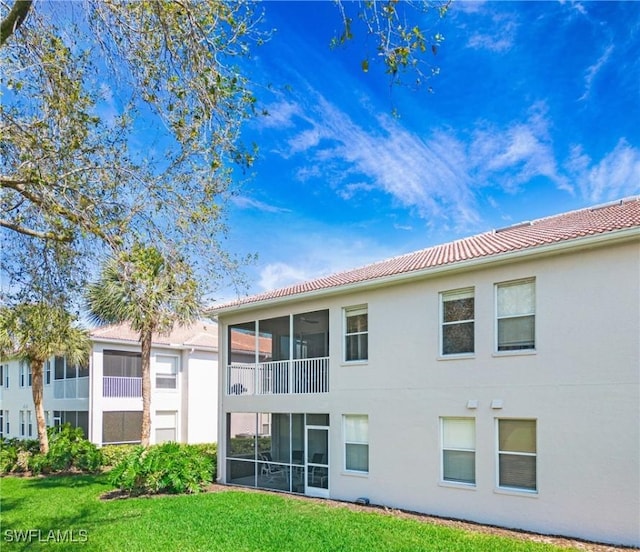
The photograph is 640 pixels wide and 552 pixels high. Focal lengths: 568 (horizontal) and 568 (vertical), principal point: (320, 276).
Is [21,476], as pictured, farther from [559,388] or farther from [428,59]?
[428,59]

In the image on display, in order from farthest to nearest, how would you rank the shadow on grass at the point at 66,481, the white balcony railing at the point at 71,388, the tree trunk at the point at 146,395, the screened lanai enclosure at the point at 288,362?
the white balcony railing at the point at 71,388 < the tree trunk at the point at 146,395 < the shadow on grass at the point at 66,481 < the screened lanai enclosure at the point at 288,362

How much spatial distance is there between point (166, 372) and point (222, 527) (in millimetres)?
17815

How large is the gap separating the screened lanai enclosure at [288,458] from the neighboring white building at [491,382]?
0.30ft

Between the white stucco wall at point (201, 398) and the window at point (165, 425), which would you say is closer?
the window at point (165, 425)

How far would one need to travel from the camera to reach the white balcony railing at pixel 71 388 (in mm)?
27438

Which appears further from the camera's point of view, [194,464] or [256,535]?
[194,464]

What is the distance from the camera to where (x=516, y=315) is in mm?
12508

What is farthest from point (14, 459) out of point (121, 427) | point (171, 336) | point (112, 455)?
point (171, 336)

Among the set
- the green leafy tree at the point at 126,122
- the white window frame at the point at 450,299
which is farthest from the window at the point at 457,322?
the green leafy tree at the point at 126,122

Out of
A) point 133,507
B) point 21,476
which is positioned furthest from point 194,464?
point 21,476

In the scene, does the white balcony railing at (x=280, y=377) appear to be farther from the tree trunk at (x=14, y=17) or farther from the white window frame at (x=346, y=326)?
the tree trunk at (x=14, y=17)

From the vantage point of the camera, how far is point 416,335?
14.2m

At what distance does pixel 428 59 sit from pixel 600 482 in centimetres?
876

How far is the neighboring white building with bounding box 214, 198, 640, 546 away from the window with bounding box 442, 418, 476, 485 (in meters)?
0.04
